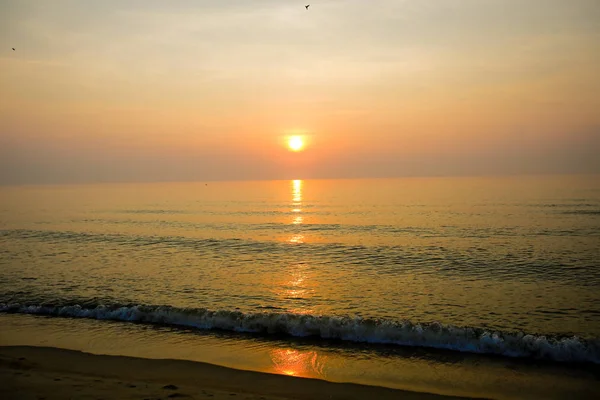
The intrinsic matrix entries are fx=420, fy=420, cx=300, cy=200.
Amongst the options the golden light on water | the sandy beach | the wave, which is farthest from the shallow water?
the sandy beach

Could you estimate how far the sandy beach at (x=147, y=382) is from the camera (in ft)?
29.3

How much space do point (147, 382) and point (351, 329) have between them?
6.74 m

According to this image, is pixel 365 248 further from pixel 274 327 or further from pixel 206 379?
pixel 206 379

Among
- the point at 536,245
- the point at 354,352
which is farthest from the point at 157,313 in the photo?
the point at 536,245

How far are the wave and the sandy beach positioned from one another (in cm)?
398

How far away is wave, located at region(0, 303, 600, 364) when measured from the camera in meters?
12.2

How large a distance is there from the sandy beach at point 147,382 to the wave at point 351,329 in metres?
3.98

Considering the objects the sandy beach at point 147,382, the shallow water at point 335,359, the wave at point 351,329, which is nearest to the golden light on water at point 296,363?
the shallow water at point 335,359

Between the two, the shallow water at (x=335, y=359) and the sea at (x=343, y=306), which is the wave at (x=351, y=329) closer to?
the sea at (x=343, y=306)

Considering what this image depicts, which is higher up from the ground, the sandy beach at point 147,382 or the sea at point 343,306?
the sandy beach at point 147,382

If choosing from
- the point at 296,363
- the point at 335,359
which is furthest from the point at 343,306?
the point at 296,363

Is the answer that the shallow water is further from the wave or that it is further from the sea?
the wave

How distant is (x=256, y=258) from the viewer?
28.6 m

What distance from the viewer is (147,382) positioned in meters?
9.66
